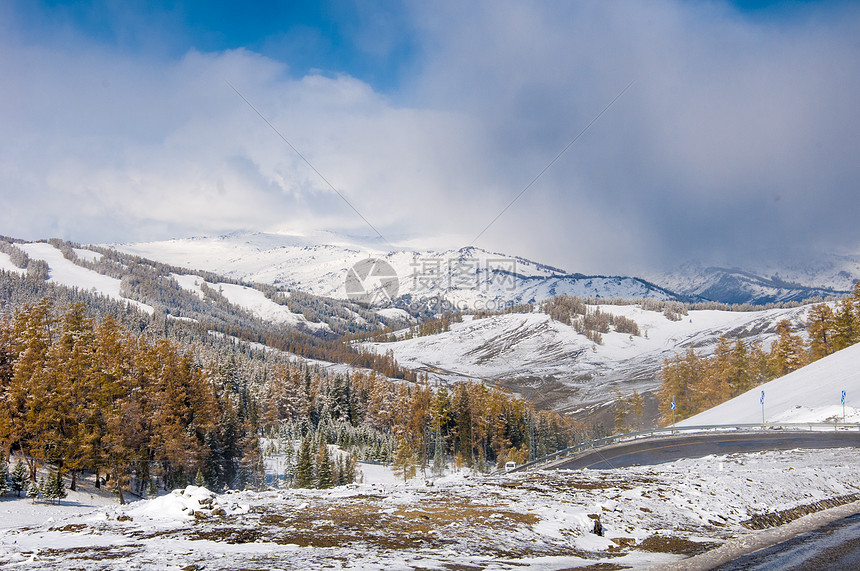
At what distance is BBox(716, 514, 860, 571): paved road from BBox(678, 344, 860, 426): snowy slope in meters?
45.4

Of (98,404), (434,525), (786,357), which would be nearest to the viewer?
(434,525)

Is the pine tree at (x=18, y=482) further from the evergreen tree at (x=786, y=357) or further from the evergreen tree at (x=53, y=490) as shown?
the evergreen tree at (x=786, y=357)

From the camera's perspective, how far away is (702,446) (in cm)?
4003

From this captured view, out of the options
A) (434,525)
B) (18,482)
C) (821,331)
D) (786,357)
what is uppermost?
(821,331)

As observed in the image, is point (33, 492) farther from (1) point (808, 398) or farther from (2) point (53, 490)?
(1) point (808, 398)

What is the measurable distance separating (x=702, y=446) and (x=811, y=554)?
32.7m

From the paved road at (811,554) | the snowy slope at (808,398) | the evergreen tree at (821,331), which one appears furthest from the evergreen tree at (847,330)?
the paved road at (811,554)

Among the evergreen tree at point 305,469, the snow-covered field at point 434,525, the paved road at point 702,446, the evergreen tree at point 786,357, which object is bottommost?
the evergreen tree at point 305,469

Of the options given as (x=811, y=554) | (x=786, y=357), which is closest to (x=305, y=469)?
(x=811, y=554)

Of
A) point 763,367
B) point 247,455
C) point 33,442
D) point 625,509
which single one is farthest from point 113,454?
point 763,367

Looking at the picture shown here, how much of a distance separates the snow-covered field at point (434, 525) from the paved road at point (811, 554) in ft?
3.65

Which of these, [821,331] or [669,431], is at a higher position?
[821,331]

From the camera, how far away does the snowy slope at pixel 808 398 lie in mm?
52625

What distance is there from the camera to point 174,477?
1955 inches
